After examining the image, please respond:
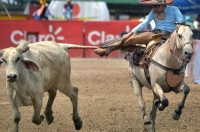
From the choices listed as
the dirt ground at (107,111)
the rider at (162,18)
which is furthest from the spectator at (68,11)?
the rider at (162,18)

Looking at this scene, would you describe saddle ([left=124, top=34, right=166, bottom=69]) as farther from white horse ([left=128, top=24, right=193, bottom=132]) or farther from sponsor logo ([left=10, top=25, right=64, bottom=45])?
sponsor logo ([left=10, top=25, right=64, bottom=45])

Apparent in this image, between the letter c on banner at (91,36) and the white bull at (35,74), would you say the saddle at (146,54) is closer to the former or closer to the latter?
the white bull at (35,74)

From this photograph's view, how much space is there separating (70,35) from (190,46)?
1442 cm

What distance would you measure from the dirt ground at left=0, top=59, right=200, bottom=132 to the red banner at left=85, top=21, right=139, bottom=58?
6.75 m

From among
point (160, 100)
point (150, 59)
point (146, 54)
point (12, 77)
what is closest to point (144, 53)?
point (146, 54)

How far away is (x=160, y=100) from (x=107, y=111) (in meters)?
2.20

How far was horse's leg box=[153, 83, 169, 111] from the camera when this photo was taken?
29.6 ft

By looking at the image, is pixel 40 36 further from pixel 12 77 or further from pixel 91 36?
pixel 12 77

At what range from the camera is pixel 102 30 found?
23047mm

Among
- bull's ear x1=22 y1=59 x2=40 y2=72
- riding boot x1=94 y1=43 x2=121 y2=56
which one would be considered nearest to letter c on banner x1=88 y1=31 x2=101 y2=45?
riding boot x1=94 y1=43 x2=121 y2=56

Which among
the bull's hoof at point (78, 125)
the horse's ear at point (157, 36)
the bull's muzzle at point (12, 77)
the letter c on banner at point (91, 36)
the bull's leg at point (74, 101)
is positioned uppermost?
the horse's ear at point (157, 36)

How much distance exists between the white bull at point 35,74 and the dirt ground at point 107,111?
51 cm

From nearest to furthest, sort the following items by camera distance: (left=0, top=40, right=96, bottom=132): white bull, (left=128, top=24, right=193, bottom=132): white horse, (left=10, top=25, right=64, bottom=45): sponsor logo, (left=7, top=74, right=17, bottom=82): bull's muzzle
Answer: (left=7, top=74, right=17, bottom=82): bull's muzzle
(left=0, top=40, right=96, bottom=132): white bull
(left=128, top=24, right=193, bottom=132): white horse
(left=10, top=25, right=64, bottom=45): sponsor logo

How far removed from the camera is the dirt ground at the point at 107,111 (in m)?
9.89
